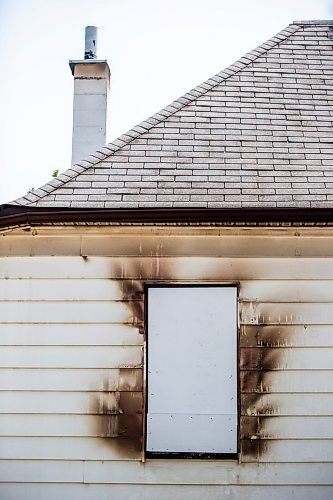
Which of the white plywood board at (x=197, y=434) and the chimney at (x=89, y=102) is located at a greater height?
the chimney at (x=89, y=102)

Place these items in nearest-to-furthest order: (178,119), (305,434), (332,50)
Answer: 1. (305,434)
2. (178,119)
3. (332,50)

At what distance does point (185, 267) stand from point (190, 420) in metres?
1.44

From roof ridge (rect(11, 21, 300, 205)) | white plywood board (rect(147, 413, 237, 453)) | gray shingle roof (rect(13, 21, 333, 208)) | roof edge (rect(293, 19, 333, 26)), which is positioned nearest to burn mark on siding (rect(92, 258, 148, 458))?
white plywood board (rect(147, 413, 237, 453))

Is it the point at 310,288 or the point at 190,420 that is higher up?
the point at 310,288

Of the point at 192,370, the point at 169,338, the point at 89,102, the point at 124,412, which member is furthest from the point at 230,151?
the point at 89,102

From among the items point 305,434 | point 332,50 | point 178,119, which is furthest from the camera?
point 332,50

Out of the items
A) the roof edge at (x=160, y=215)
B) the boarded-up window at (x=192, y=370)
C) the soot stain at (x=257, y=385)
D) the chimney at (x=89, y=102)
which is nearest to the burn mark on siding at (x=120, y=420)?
the boarded-up window at (x=192, y=370)

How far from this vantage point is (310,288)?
538 cm

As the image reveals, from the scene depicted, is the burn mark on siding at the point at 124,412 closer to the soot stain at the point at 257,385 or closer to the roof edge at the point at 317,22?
the soot stain at the point at 257,385

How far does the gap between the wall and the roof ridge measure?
43cm

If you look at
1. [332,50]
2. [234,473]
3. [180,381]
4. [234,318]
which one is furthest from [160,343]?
[332,50]

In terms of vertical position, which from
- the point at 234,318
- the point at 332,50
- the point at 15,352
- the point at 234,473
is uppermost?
the point at 332,50

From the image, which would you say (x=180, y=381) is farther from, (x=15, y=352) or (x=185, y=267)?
(x=15, y=352)

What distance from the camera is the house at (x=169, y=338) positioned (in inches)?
205
